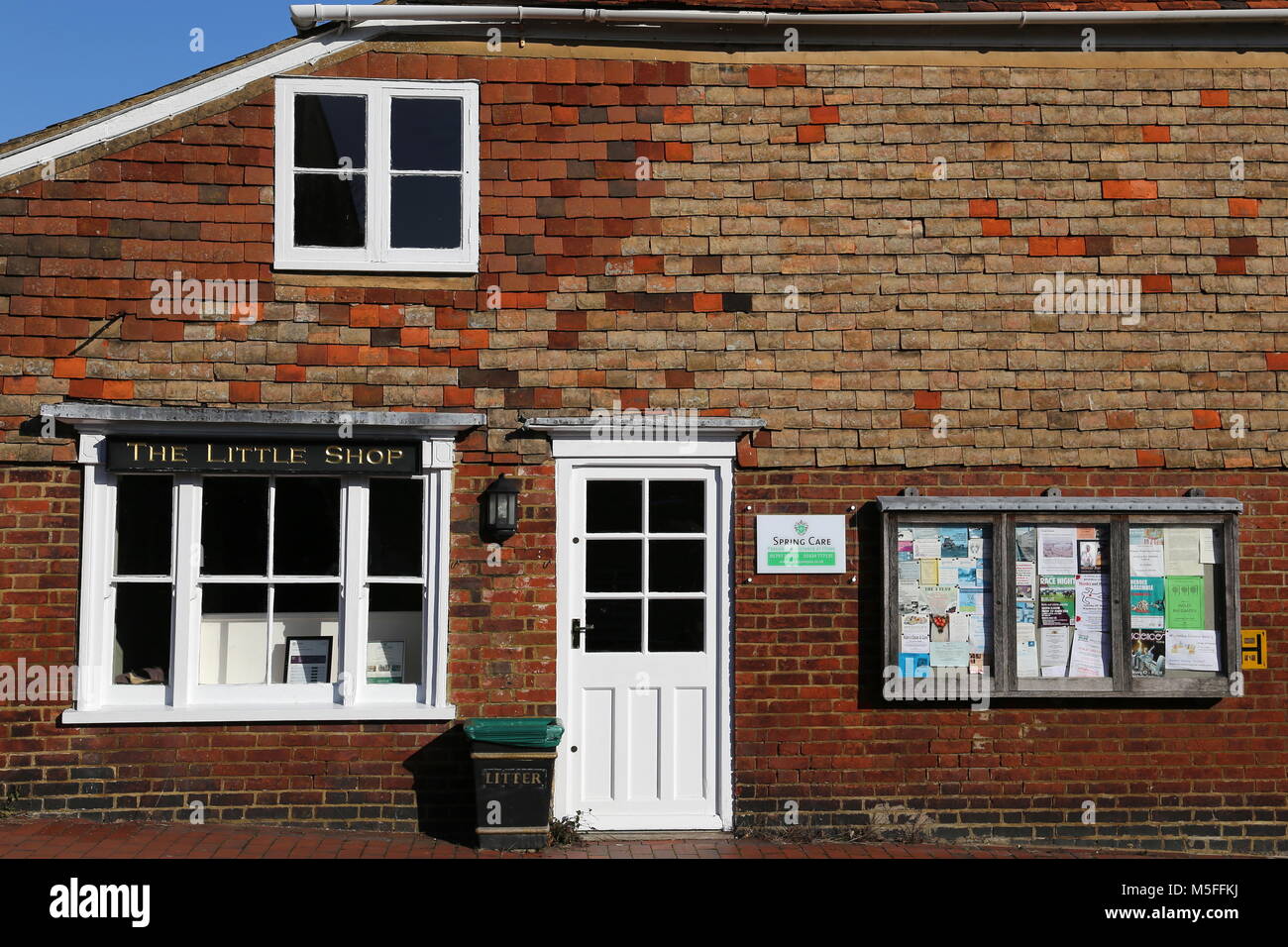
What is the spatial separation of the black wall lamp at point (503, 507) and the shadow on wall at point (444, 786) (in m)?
1.32

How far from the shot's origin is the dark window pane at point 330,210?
813cm

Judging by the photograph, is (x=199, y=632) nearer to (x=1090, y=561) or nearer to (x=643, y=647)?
(x=643, y=647)

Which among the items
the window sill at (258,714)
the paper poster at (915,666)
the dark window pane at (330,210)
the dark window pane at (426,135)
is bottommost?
the window sill at (258,714)

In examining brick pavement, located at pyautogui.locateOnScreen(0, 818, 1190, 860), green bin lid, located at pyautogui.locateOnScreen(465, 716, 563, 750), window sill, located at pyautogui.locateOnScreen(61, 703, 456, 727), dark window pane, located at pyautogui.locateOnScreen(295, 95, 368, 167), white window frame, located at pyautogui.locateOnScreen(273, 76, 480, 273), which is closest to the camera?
brick pavement, located at pyautogui.locateOnScreen(0, 818, 1190, 860)

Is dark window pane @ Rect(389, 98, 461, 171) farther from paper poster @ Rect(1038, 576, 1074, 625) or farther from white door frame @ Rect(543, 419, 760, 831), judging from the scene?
paper poster @ Rect(1038, 576, 1074, 625)

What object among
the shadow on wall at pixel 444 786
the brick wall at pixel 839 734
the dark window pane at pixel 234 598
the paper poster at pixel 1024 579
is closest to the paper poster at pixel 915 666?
the brick wall at pixel 839 734

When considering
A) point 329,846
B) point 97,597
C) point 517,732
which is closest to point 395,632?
point 517,732

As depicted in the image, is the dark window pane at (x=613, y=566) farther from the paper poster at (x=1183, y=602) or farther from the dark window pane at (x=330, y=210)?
the paper poster at (x=1183, y=602)

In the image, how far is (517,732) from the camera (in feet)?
24.6

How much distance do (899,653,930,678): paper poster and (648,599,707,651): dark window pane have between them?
136 centimetres

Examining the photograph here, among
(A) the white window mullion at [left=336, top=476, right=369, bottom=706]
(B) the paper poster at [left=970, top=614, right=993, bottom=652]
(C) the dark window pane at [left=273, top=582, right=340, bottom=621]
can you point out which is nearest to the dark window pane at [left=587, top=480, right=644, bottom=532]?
(A) the white window mullion at [left=336, top=476, right=369, bottom=706]

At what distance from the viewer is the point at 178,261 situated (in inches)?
315

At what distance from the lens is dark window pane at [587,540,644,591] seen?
319 inches

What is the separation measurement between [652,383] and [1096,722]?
147 inches
